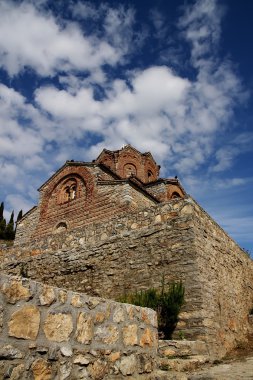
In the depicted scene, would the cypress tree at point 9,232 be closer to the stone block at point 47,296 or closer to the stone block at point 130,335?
the stone block at point 130,335

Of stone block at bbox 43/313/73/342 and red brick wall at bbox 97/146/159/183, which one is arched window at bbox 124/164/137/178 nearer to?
red brick wall at bbox 97/146/159/183

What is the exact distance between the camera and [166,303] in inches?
254

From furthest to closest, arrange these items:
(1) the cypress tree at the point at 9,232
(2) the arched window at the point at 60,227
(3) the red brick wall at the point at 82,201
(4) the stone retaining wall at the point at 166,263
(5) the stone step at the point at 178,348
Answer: (1) the cypress tree at the point at 9,232
(2) the arched window at the point at 60,227
(3) the red brick wall at the point at 82,201
(4) the stone retaining wall at the point at 166,263
(5) the stone step at the point at 178,348

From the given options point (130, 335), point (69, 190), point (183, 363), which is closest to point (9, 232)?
point (69, 190)

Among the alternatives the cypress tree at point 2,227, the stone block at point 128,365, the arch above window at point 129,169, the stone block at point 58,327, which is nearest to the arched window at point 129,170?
the arch above window at point 129,169

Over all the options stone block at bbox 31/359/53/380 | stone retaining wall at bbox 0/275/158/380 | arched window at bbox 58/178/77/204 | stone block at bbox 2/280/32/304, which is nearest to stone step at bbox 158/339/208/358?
stone retaining wall at bbox 0/275/158/380

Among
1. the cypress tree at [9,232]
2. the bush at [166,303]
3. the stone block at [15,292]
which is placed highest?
the cypress tree at [9,232]

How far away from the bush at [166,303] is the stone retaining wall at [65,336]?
2809mm

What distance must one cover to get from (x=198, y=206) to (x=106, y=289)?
10.0 ft

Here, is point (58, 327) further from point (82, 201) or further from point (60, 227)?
point (60, 227)

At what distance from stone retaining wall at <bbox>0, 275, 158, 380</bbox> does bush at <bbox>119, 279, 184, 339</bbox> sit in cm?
281

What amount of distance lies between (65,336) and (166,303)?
13.5ft

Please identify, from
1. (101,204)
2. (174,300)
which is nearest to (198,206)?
(174,300)

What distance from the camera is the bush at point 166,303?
6.41 metres
